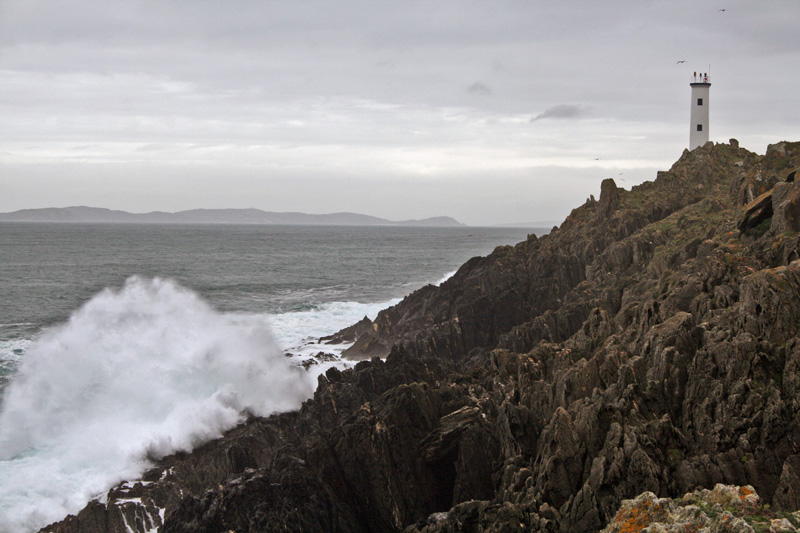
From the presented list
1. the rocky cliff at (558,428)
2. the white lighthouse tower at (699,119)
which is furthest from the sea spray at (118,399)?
the white lighthouse tower at (699,119)

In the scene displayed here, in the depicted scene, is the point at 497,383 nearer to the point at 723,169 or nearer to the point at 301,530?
the point at 301,530

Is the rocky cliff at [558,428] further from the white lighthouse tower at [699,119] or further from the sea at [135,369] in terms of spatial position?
the white lighthouse tower at [699,119]

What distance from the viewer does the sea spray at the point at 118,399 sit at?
1014 inches

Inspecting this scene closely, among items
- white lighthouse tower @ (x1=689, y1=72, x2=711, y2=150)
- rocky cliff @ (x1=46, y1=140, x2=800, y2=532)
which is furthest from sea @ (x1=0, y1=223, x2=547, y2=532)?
white lighthouse tower @ (x1=689, y1=72, x2=711, y2=150)

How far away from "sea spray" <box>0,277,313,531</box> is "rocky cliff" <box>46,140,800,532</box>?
201 centimetres

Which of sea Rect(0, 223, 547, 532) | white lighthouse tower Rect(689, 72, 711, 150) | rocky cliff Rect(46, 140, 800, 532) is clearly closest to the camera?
rocky cliff Rect(46, 140, 800, 532)

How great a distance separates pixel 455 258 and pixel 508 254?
76853 millimetres

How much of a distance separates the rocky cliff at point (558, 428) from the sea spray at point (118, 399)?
6.60ft

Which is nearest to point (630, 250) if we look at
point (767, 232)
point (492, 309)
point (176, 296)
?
point (492, 309)

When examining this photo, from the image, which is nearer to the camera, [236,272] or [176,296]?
[176,296]

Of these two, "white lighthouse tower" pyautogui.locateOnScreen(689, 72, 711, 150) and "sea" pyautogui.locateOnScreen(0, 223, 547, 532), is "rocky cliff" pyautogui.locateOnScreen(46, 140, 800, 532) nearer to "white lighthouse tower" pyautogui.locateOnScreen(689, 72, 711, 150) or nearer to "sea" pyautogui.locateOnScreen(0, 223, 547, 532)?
"sea" pyautogui.locateOnScreen(0, 223, 547, 532)

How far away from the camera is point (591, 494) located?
593 inches

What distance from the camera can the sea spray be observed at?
84.5 ft

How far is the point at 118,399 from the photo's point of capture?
34.5 meters
